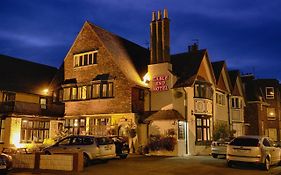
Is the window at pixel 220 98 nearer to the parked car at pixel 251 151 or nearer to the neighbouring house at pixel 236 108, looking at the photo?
the neighbouring house at pixel 236 108

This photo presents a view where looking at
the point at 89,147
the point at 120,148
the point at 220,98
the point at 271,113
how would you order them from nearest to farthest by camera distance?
the point at 89,147
the point at 120,148
the point at 220,98
the point at 271,113

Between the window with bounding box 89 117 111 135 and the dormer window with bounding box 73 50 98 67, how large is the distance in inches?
220

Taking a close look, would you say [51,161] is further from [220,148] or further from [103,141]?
[220,148]

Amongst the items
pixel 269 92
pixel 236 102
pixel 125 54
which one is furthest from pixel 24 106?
pixel 269 92

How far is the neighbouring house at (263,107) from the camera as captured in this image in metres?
43.9

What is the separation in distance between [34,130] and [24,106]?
2.59 meters

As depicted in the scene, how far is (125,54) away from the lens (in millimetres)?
32719

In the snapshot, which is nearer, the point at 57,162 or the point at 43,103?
the point at 57,162

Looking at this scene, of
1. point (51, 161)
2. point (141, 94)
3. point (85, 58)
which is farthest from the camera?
point (85, 58)

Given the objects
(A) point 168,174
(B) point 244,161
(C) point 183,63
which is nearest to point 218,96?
(C) point 183,63

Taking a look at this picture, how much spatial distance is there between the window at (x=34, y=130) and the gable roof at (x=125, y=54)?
9.81m

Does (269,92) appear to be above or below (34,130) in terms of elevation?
above

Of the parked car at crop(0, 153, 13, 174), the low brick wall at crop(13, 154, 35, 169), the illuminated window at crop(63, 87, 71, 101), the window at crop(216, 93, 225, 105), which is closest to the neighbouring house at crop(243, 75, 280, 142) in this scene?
the window at crop(216, 93, 225, 105)

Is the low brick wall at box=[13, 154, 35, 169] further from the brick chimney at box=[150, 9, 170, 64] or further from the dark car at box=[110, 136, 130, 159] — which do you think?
the brick chimney at box=[150, 9, 170, 64]
